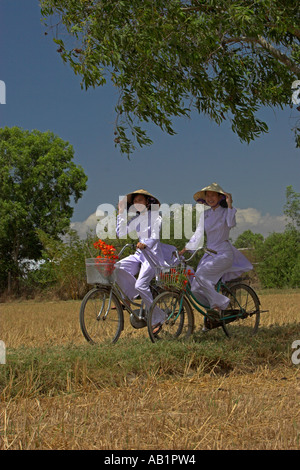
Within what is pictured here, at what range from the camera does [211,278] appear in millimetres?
7898

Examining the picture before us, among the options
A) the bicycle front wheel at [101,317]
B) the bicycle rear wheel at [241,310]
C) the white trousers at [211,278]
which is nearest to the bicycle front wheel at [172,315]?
the white trousers at [211,278]

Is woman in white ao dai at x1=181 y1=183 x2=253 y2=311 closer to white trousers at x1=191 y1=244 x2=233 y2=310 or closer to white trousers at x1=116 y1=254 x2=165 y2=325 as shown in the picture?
white trousers at x1=191 y1=244 x2=233 y2=310

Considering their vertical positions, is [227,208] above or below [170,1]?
below

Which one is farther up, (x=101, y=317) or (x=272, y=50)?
(x=272, y=50)

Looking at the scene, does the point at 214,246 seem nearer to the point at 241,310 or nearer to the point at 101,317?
the point at 241,310

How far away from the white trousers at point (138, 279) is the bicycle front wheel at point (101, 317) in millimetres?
230

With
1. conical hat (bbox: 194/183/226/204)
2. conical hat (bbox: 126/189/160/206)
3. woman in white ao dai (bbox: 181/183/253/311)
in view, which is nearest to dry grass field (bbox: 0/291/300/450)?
woman in white ao dai (bbox: 181/183/253/311)

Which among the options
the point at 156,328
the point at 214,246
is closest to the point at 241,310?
the point at 214,246

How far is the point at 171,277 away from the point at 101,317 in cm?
112

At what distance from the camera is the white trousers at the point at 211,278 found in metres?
7.73
